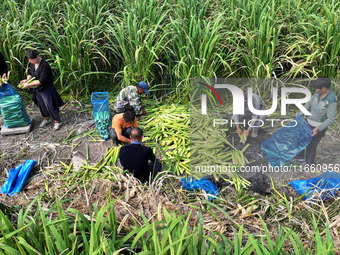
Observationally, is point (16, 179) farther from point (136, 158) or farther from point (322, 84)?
point (322, 84)

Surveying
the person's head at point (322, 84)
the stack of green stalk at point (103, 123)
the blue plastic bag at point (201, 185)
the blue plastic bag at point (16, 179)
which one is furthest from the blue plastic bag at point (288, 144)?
the blue plastic bag at point (16, 179)

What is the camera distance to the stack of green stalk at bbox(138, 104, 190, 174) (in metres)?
3.56

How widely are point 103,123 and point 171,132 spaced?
0.79 metres

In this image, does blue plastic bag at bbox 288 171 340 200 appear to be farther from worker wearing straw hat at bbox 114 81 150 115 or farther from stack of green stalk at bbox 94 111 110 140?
stack of green stalk at bbox 94 111 110 140

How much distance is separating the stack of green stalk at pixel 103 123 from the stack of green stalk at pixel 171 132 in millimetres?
442

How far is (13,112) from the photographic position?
13.1 feet

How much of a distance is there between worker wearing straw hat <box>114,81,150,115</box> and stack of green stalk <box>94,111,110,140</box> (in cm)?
23

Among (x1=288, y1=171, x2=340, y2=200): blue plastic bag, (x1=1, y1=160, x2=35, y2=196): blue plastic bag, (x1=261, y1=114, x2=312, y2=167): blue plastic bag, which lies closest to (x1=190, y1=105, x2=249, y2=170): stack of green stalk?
(x1=261, y1=114, x2=312, y2=167): blue plastic bag

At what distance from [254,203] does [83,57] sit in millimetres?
2950

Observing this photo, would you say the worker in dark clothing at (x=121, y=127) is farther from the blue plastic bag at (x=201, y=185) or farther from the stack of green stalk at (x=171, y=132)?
the blue plastic bag at (x=201, y=185)

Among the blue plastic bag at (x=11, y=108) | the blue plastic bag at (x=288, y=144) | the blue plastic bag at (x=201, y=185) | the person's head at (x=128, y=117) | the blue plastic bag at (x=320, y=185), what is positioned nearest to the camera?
the blue plastic bag at (x=320, y=185)

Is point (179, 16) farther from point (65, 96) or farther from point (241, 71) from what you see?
point (65, 96)

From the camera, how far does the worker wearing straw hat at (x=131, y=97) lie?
395 cm

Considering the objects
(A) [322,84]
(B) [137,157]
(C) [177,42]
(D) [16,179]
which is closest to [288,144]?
(A) [322,84]
